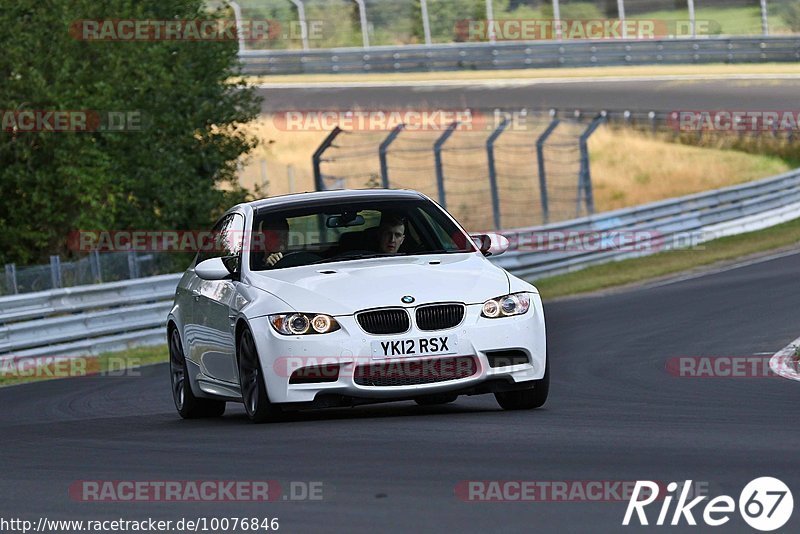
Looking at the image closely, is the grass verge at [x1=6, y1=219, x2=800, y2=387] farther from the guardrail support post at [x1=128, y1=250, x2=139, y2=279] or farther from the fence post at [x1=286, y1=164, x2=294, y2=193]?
the fence post at [x1=286, y1=164, x2=294, y2=193]

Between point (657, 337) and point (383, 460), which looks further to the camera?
point (657, 337)

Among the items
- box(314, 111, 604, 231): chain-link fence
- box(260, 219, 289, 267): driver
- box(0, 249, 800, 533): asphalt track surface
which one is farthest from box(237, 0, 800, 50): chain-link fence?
box(260, 219, 289, 267): driver

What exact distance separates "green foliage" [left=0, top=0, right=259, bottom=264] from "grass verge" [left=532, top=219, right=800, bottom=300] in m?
7.97

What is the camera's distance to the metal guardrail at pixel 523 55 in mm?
44500

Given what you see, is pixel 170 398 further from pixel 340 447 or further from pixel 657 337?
pixel 340 447

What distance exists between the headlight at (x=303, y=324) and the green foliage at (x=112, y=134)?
1748 cm

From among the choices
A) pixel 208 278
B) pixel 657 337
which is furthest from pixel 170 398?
pixel 657 337

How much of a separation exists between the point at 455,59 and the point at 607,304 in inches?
1159

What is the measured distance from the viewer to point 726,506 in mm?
6445

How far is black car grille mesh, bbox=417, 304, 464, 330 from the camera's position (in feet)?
32.6

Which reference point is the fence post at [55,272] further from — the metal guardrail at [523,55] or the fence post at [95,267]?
the metal guardrail at [523,55]

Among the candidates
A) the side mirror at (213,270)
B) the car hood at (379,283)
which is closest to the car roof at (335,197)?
the side mirror at (213,270)

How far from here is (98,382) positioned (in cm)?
1666

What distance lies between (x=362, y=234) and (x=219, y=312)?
3.56 feet
